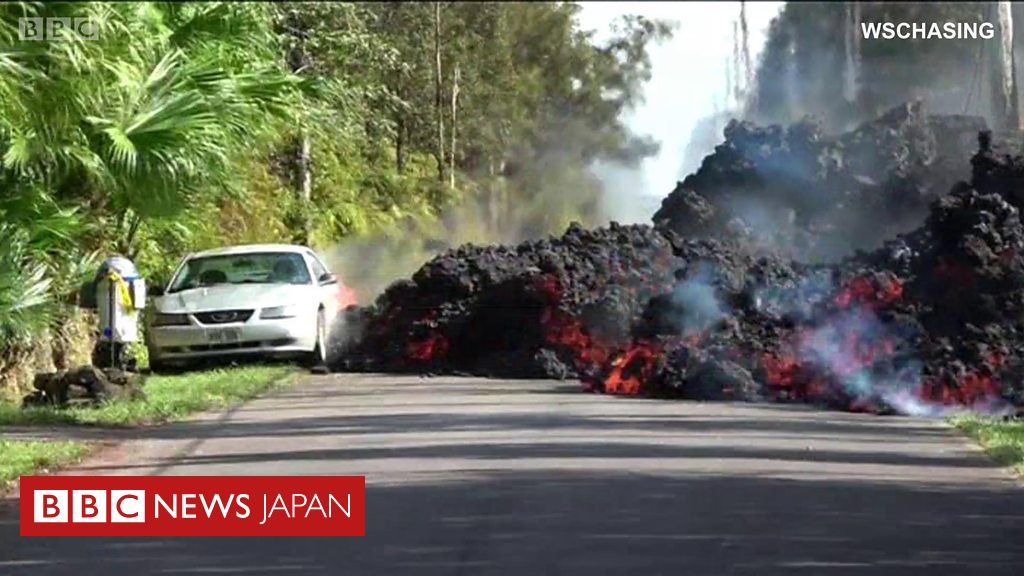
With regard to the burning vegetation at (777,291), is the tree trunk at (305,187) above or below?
above

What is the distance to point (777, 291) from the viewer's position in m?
22.7

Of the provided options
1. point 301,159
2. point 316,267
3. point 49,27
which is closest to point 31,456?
point 49,27

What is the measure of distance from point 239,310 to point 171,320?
0.82 m

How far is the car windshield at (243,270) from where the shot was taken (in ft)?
81.6

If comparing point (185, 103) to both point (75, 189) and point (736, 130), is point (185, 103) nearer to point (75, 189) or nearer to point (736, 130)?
point (75, 189)

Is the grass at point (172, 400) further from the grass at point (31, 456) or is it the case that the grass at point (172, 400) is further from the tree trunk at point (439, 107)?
the tree trunk at point (439, 107)

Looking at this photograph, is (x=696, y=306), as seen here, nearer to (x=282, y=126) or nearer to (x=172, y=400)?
(x=282, y=126)

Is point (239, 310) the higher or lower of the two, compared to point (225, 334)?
higher

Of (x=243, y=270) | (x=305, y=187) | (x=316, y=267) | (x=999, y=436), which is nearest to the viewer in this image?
(x=999, y=436)

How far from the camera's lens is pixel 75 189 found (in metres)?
21.6

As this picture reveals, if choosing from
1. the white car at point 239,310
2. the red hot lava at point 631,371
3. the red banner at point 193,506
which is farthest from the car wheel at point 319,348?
the red banner at point 193,506

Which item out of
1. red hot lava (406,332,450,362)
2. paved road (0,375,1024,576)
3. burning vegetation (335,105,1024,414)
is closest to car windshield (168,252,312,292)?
burning vegetation (335,105,1024,414)

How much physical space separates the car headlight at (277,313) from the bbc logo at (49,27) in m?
8.87

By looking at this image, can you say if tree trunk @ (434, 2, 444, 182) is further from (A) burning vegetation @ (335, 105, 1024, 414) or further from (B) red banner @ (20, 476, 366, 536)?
(B) red banner @ (20, 476, 366, 536)
